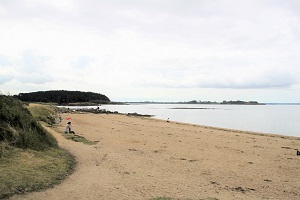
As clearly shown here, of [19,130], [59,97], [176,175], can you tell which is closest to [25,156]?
[19,130]

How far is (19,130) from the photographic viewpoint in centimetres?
1200

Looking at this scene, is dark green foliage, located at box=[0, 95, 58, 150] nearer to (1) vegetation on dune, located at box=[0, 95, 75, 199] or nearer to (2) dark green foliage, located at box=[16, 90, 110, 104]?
(1) vegetation on dune, located at box=[0, 95, 75, 199]

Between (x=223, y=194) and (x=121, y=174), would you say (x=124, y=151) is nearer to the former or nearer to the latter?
(x=121, y=174)

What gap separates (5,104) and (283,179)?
38.4ft

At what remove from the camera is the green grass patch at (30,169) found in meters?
7.70

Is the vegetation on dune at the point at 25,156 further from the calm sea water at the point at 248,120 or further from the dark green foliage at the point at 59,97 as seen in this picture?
the dark green foliage at the point at 59,97

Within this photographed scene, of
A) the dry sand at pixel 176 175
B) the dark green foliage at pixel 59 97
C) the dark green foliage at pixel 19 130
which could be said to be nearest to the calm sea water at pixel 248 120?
the dry sand at pixel 176 175

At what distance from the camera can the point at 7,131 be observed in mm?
11438

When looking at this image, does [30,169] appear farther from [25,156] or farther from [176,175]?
[176,175]

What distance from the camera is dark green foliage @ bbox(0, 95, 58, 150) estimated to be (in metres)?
11.4

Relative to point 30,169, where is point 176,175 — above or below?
below

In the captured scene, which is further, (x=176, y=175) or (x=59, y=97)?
(x=59, y=97)

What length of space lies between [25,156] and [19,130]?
2.00m

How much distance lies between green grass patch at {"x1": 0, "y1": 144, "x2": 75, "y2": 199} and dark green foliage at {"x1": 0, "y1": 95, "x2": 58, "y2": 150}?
53cm
